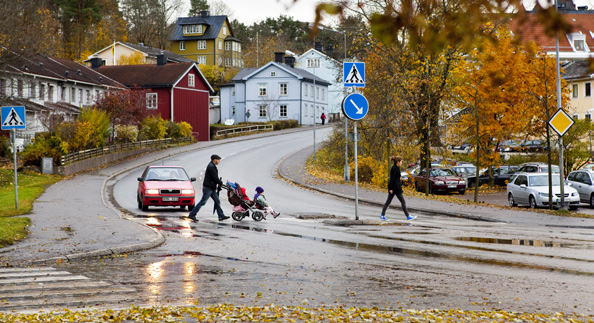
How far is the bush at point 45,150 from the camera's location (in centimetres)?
3878

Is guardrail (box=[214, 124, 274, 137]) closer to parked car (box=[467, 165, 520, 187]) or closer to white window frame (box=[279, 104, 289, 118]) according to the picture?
white window frame (box=[279, 104, 289, 118])

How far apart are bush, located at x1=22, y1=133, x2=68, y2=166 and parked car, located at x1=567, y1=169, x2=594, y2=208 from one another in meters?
27.3

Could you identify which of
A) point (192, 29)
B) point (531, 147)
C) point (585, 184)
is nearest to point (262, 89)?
point (192, 29)

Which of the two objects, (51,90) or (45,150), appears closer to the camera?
(45,150)

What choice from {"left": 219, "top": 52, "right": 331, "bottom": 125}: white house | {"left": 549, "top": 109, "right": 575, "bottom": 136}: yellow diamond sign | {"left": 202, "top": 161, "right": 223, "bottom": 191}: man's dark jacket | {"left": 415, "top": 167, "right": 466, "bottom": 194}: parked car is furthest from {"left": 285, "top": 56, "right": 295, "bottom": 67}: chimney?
{"left": 202, "top": 161, "right": 223, "bottom": 191}: man's dark jacket

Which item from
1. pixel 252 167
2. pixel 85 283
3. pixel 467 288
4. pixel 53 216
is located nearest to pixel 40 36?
pixel 252 167

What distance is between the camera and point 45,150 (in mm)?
39031

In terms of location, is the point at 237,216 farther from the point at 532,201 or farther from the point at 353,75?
the point at 532,201

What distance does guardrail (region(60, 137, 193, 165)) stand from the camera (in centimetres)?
4131

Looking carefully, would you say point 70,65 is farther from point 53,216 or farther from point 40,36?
point 53,216

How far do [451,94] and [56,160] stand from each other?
73.5 feet

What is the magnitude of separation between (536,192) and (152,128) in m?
37.0

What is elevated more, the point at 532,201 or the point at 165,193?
the point at 165,193

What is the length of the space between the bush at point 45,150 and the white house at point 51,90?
2.85 m
